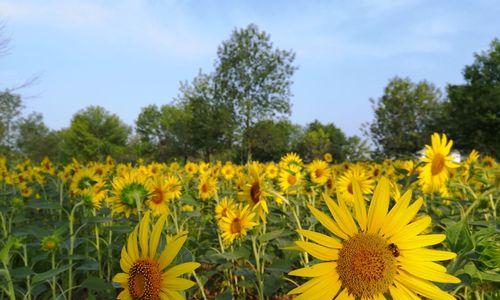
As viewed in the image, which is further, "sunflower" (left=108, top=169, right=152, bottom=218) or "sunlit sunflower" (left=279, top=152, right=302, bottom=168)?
"sunlit sunflower" (left=279, top=152, right=302, bottom=168)

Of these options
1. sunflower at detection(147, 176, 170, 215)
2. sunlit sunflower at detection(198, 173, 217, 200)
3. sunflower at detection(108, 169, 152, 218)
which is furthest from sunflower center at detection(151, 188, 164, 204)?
sunlit sunflower at detection(198, 173, 217, 200)

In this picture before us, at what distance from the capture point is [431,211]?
3.34 metres

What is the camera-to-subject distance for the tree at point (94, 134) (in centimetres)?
5003

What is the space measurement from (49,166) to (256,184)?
5068 millimetres

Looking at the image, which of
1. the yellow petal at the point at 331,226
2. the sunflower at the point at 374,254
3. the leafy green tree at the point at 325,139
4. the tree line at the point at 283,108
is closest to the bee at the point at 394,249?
the sunflower at the point at 374,254

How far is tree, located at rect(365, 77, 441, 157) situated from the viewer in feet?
103

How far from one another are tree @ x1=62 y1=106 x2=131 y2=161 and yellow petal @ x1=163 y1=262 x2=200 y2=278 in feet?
157

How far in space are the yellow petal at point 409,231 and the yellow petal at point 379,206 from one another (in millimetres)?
47

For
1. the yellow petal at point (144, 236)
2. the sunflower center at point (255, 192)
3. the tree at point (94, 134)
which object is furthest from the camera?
the tree at point (94, 134)

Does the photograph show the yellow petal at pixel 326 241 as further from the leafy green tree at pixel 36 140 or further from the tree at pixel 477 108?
the leafy green tree at pixel 36 140

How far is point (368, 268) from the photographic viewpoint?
1042 millimetres

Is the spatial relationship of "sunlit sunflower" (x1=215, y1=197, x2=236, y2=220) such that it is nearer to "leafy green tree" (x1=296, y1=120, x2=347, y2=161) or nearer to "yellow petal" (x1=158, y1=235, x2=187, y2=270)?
"yellow petal" (x1=158, y1=235, x2=187, y2=270)

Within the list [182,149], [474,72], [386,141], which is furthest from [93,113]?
[474,72]

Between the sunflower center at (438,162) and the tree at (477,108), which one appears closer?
the sunflower center at (438,162)
